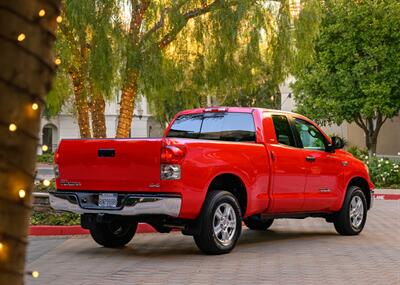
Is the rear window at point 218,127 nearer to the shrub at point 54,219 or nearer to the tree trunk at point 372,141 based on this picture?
the shrub at point 54,219

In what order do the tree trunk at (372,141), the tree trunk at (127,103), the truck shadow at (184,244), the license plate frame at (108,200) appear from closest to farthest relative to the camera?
the license plate frame at (108,200) → the truck shadow at (184,244) → the tree trunk at (127,103) → the tree trunk at (372,141)

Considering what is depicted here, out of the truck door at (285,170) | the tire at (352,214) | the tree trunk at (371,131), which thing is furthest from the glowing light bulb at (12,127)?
the tree trunk at (371,131)

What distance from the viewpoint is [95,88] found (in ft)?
45.3

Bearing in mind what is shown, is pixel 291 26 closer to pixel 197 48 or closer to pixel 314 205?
pixel 197 48

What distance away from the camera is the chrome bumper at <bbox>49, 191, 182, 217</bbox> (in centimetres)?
803

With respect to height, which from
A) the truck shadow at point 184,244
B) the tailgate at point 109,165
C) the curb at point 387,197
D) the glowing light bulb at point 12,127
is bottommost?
the truck shadow at point 184,244

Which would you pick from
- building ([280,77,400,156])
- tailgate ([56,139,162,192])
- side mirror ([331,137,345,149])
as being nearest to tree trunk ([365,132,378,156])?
building ([280,77,400,156])

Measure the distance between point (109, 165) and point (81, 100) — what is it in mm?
6544

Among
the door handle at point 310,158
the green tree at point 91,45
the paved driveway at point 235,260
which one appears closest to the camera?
the paved driveway at point 235,260

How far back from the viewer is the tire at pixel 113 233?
957 cm

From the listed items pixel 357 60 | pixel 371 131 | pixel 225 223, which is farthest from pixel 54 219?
pixel 371 131

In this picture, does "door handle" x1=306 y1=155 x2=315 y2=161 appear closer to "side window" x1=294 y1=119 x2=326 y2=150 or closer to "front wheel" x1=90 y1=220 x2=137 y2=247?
"side window" x1=294 y1=119 x2=326 y2=150

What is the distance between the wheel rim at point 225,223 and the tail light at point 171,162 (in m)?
0.89

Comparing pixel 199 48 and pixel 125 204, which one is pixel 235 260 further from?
Result: pixel 199 48
